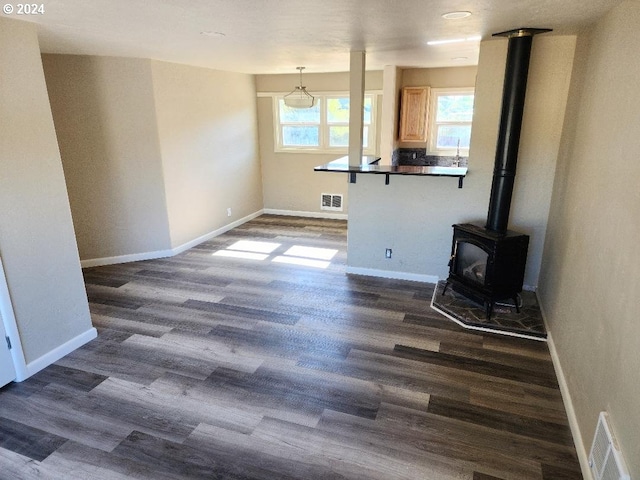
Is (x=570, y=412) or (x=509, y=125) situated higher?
(x=509, y=125)

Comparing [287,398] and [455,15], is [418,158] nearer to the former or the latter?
[455,15]

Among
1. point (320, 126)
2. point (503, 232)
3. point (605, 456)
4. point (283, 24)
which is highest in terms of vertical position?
point (283, 24)

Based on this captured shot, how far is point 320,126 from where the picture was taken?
6.78 metres

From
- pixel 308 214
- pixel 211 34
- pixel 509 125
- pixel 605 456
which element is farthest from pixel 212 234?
pixel 605 456

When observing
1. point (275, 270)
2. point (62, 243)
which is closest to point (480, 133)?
point (275, 270)

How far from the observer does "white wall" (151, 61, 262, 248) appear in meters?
5.09

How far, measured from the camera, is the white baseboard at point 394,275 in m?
4.41

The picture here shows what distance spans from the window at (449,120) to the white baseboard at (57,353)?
5.28 meters

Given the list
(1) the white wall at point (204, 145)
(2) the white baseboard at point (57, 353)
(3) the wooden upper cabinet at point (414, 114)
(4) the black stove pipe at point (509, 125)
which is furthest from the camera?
(3) the wooden upper cabinet at point (414, 114)

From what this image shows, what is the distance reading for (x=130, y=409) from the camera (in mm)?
2535

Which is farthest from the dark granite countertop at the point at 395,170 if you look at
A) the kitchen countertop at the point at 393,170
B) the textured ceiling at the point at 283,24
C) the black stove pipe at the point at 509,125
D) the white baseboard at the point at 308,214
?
the white baseboard at the point at 308,214

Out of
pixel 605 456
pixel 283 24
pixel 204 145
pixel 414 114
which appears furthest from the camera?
pixel 414 114

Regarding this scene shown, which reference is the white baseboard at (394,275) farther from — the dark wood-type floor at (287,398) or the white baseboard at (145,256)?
the white baseboard at (145,256)

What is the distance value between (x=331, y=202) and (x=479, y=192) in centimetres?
336
